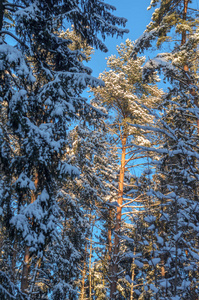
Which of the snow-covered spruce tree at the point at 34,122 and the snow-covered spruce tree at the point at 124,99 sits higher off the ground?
the snow-covered spruce tree at the point at 124,99

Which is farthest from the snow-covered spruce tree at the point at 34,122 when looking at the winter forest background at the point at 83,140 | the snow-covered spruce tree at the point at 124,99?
the snow-covered spruce tree at the point at 124,99

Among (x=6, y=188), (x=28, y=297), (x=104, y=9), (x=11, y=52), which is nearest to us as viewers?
(x=11, y=52)

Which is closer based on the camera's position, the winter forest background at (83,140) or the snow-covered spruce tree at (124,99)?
the winter forest background at (83,140)

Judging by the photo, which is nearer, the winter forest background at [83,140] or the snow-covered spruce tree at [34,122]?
the winter forest background at [83,140]

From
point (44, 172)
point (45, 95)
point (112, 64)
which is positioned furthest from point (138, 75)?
point (44, 172)

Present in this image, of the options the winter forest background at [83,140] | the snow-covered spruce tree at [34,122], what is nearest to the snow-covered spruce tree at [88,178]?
the winter forest background at [83,140]

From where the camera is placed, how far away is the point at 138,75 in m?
11.8

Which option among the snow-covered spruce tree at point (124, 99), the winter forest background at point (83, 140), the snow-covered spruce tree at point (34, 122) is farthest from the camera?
the snow-covered spruce tree at point (124, 99)

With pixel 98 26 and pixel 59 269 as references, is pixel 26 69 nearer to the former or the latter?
pixel 98 26

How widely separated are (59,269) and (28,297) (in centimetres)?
658

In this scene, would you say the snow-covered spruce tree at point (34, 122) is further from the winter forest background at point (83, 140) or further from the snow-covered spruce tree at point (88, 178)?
the snow-covered spruce tree at point (88, 178)

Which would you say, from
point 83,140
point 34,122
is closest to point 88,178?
point 83,140

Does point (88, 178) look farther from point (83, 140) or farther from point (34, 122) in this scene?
point (34, 122)

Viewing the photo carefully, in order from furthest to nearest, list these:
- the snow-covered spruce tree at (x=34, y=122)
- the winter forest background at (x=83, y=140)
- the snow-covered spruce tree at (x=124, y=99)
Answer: the snow-covered spruce tree at (x=124, y=99), the snow-covered spruce tree at (x=34, y=122), the winter forest background at (x=83, y=140)
